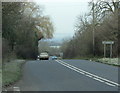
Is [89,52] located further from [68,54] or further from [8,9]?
[8,9]

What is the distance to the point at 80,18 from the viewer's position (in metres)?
72.6

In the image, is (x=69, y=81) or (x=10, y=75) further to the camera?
(x=10, y=75)

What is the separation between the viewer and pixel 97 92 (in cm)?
1251

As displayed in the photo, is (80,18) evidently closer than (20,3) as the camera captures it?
No

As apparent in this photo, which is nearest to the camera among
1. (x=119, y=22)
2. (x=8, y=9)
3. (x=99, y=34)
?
(x=8, y=9)

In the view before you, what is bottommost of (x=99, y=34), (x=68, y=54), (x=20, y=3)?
(x=68, y=54)

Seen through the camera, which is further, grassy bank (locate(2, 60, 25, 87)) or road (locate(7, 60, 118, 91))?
grassy bank (locate(2, 60, 25, 87))

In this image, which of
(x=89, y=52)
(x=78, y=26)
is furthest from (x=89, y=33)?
(x=78, y=26)

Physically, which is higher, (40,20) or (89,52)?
(40,20)

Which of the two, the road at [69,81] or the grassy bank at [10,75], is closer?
the road at [69,81]

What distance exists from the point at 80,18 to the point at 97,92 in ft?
199

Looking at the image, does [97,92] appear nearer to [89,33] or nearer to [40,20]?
[89,33]

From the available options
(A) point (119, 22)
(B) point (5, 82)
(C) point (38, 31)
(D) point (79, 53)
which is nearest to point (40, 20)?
(C) point (38, 31)

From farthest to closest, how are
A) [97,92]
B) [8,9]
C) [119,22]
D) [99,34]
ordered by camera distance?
1. [99,34]
2. [119,22]
3. [8,9]
4. [97,92]
